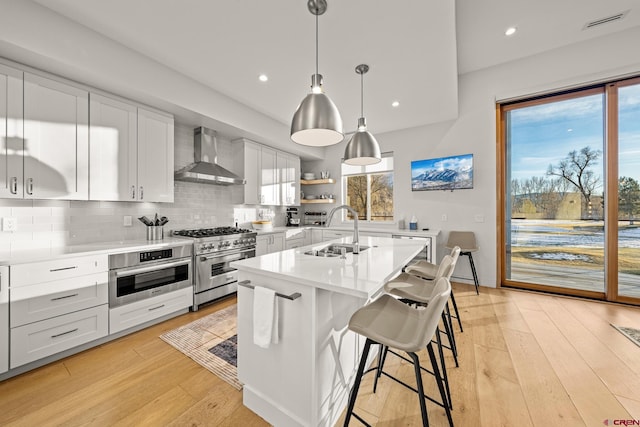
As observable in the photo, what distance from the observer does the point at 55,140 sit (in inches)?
87.7

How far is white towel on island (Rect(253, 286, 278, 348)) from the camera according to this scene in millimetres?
1429

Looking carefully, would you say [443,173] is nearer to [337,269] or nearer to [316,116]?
[316,116]

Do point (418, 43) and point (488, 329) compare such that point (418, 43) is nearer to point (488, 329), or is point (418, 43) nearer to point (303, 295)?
point (303, 295)

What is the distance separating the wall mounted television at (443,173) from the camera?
405cm

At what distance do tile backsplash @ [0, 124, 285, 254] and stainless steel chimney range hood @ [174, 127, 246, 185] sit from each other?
169 millimetres

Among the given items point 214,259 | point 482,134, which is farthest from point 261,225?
point 482,134

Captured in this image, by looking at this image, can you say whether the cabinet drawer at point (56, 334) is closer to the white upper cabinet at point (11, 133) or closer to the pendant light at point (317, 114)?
the white upper cabinet at point (11, 133)

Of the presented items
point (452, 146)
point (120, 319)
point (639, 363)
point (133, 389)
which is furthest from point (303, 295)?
point (452, 146)

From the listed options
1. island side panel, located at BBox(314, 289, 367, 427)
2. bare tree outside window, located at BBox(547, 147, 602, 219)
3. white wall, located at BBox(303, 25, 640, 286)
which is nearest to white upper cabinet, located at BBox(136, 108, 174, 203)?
island side panel, located at BBox(314, 289, 367, 427)

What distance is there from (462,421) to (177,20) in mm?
3479

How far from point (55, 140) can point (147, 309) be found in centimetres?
178

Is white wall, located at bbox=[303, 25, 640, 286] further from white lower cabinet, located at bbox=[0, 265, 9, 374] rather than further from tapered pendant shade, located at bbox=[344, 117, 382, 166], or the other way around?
white lower cabinet, located at bbox=[0, 265, 9, 374]

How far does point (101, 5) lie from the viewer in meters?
1.90

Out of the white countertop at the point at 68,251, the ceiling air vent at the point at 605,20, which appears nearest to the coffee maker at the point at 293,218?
the white countertop at the point at 68,251
